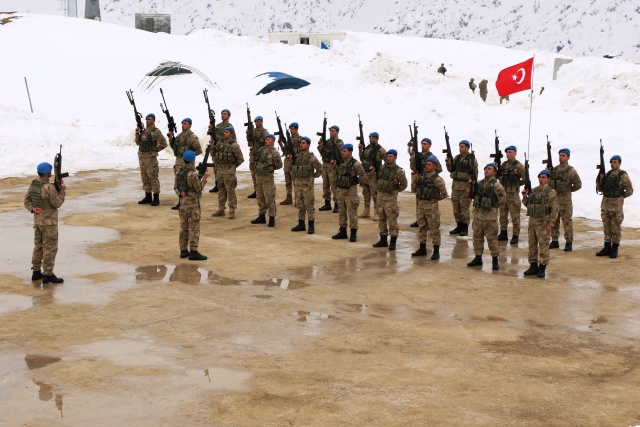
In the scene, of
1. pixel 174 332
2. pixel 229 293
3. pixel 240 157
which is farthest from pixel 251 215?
pixel 174 332

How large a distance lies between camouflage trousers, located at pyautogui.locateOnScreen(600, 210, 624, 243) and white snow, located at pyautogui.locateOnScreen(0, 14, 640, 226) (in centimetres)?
351

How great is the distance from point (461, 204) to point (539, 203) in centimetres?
328

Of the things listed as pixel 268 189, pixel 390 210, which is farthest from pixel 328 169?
pixel 390 210

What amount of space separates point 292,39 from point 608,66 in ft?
89.6

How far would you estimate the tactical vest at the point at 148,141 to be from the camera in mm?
19594

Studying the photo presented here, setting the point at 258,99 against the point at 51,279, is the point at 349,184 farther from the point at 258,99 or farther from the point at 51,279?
the point at 258,99

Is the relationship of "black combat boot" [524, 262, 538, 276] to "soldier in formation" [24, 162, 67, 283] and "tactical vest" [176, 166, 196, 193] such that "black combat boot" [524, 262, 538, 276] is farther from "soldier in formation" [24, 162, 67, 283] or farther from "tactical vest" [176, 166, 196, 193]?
"soldier in formation" [24, 162, 67, 283]

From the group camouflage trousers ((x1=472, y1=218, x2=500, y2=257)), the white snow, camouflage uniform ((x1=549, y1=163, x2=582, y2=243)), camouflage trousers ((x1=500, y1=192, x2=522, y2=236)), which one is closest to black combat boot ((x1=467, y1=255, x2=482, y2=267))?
camouflage trousers ((x1=472, y1=218, x2=500, y2=257))

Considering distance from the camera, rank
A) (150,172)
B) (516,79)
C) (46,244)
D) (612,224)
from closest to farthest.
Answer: (46,244)
(612,224)
(150,172)
(516,79)

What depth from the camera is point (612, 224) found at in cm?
1532

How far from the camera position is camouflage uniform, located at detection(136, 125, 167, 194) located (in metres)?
19.6

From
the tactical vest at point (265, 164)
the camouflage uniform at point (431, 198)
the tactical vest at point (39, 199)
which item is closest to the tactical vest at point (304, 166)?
the tactical vest at point (265, 164)

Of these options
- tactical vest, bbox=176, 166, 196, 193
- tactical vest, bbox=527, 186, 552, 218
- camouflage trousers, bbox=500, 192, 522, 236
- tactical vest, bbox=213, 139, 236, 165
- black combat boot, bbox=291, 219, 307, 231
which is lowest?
black combat boot, bbox=291, 219, 307, 231

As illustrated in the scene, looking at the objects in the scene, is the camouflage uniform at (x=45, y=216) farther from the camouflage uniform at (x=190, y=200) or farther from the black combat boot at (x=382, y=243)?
the black combat boot at (x=382, y=243)
